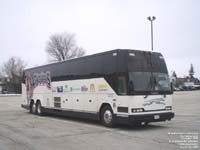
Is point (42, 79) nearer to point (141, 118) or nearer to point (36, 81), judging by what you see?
Answer: point (36, 81)

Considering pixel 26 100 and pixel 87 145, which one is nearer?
pixel 87 145

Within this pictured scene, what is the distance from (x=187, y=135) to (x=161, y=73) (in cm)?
359

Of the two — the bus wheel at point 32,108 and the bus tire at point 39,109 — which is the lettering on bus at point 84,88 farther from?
the bus wheel at point 32,108

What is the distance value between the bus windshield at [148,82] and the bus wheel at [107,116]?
68.9 inches

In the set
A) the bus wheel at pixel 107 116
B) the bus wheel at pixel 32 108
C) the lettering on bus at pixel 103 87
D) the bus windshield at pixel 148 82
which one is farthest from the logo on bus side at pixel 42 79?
the bus windshield at pixel 148 82

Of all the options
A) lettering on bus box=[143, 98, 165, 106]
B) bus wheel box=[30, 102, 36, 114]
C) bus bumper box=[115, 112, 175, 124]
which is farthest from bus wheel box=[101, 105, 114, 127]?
bus wheel box=[30, 102, 36, 114]

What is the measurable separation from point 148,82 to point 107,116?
237cm

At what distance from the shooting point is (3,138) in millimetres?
10891

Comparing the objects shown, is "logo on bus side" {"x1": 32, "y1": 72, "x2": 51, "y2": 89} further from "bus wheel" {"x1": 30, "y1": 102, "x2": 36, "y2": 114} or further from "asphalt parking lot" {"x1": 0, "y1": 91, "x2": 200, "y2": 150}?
"asphalt parking lot" {"x1": 0, "y1": 91, "x2": 200, "y2": 150}

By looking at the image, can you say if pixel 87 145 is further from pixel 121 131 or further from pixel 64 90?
pixel 64 90

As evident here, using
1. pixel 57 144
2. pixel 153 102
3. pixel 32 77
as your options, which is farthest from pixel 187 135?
pixel 32 77

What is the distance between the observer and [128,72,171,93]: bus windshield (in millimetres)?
12270

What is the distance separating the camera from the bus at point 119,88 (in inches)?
483

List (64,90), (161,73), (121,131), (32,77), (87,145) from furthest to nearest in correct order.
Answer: (32,77) → (64,90) → (161,73) → (121,131) → (87,145)
